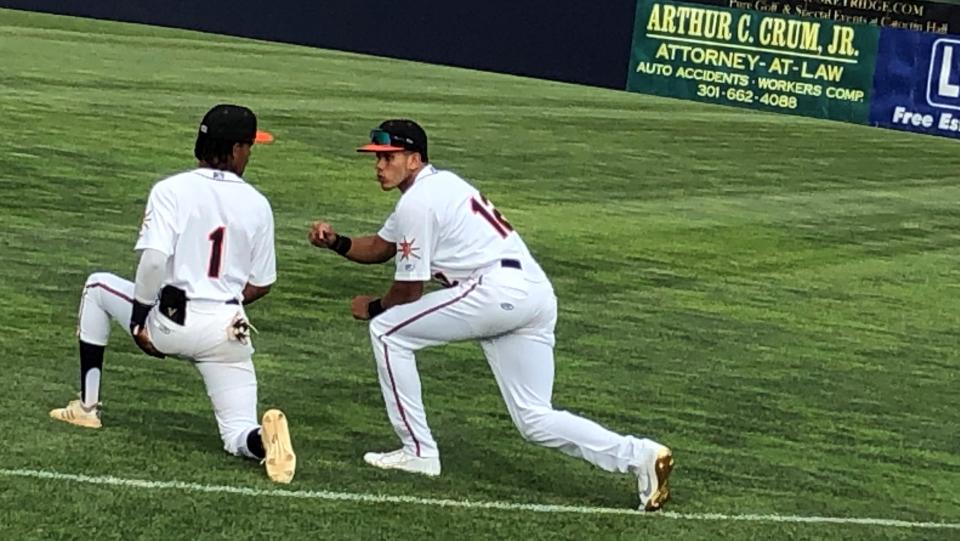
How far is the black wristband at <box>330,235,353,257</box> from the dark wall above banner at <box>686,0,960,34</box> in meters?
22.1

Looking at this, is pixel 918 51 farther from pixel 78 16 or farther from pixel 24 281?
pixel 24 281

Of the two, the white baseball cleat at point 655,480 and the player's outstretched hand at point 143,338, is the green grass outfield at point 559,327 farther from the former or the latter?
the player's outstretched hand at point 143,338

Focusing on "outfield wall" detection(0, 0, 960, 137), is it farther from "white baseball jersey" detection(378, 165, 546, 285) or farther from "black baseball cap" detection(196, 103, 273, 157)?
"black baseball cap" detection(196, 103, 273, 157)

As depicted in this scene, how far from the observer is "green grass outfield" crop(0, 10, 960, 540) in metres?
7.18

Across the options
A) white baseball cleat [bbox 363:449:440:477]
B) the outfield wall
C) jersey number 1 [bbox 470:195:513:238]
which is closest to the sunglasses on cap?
jersey number 1 [bbox 470:195:513:238]

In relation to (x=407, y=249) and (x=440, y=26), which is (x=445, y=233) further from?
(x=440, y=26)

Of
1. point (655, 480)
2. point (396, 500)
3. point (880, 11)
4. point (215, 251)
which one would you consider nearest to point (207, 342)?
point (215, 251)

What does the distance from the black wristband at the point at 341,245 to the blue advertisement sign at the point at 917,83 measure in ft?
72.3

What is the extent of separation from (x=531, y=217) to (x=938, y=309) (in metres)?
4.10

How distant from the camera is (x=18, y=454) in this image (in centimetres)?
725

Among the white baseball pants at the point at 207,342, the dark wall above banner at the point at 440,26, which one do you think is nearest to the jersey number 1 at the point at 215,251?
the white baseball pants at the point at 207,342

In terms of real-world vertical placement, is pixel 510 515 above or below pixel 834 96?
below

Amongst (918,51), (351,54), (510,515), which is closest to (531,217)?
(510,515)

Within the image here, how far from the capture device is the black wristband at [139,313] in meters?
7.02
